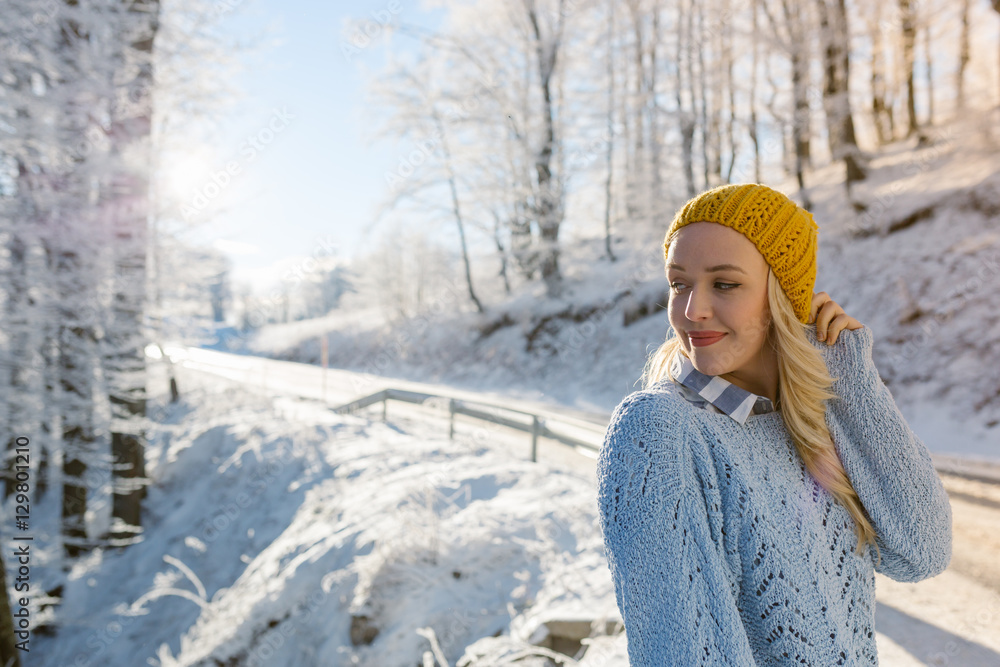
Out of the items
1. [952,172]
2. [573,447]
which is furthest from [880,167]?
[573,447]

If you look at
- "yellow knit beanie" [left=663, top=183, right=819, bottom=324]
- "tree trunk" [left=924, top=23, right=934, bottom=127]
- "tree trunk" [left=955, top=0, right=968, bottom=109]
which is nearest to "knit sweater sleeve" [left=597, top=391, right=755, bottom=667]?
"yellow knit beanie" [left=663, top=183, right=819, bottom=324]

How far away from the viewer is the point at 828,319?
144 centimetres

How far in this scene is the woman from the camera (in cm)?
102

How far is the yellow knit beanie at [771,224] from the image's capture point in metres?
1.25

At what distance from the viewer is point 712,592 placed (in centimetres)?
102

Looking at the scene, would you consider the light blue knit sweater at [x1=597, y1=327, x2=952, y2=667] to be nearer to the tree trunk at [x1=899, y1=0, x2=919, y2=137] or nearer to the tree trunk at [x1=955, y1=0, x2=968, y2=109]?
the tree trunk at [x1=899, y1=0, x2=919, y2=137]

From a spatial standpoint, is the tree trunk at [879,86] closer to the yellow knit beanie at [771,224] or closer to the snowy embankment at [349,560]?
the snowy embankment at [349,560]

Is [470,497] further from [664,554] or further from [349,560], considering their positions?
[664,554]

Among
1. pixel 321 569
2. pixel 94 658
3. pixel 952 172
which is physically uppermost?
pixel 952 172

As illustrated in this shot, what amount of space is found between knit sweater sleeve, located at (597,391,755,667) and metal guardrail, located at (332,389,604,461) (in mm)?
3016

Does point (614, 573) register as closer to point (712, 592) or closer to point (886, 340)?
point (712, 592)

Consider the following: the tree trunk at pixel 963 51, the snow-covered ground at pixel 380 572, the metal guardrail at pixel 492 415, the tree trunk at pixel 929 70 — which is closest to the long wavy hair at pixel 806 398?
the snow-covered ground at pixel 380 572

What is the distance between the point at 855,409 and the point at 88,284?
31.4ft

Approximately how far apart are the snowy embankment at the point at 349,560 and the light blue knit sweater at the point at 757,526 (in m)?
2.05
